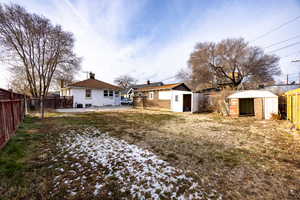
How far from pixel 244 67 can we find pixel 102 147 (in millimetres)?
23684

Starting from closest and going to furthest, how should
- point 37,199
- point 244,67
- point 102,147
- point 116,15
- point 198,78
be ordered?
point 37,199 → point 102,147 → point 116,15 → point 244,67 → point 198,78

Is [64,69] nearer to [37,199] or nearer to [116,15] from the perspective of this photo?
[116,15]

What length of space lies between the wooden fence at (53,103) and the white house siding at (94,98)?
2.51 feet

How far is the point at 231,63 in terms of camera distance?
19.4 metres

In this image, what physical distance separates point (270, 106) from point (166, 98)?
8.84 metres

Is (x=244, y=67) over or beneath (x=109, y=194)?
over

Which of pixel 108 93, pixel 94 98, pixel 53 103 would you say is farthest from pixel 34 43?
pixel 108 93

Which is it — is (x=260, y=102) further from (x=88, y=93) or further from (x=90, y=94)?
(x=88, y=93)

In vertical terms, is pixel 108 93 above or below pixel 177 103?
above

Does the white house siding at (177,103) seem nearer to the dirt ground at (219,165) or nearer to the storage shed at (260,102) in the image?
the storage shed at (260,102)

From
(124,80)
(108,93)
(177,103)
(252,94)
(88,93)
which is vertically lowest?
(177,103)

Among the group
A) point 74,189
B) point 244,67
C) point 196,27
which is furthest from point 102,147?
point 244,67

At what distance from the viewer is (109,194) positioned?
176cm

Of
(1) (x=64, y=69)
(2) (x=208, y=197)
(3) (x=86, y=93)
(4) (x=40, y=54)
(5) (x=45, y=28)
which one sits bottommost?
(2) (x=208, y=197)
